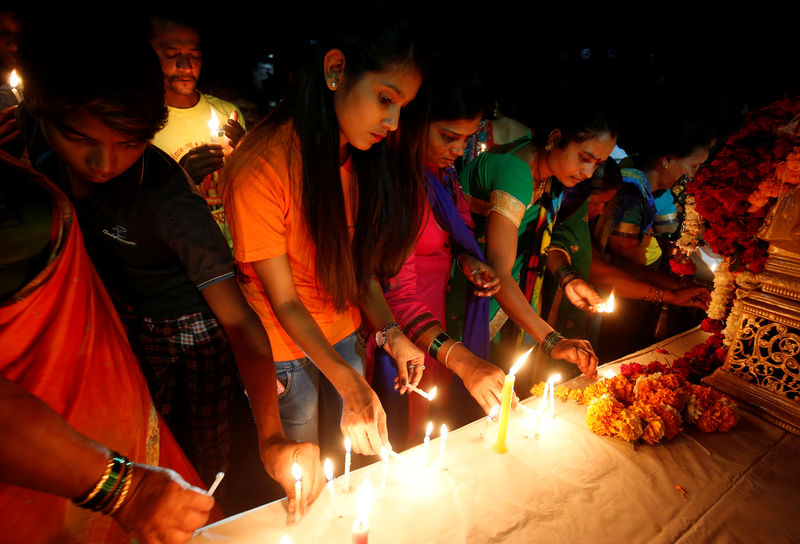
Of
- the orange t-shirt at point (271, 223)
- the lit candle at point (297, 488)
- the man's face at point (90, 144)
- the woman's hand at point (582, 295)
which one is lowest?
the lit candle at point (297, 488)

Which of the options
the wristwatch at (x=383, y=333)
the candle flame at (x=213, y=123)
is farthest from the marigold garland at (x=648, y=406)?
the candle flame at (x=213, y=123)

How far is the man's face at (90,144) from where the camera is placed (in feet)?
3.49

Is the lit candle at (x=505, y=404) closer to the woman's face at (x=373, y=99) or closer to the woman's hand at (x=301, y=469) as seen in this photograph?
the woman's hand at (x=301, y=469)

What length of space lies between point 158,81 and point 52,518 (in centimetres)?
120

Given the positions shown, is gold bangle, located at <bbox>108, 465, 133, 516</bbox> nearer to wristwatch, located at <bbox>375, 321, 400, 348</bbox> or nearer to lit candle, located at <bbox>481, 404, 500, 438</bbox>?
wristwatch, located at <bbox>375, 321, 400, 348</bbox>

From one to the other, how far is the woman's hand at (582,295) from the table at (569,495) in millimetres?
1052

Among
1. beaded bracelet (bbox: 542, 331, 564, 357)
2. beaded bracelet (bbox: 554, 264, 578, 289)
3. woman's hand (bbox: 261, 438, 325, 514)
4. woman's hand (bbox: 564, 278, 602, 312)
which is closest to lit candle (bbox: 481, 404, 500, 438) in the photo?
beaded bracelet (bbox: 542, 331, 564, 357)

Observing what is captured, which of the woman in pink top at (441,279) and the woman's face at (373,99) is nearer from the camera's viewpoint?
the woman's face at (373,99)

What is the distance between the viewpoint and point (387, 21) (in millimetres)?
1370

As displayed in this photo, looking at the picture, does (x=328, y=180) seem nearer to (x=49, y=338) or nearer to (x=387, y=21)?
(x=387, y=21)

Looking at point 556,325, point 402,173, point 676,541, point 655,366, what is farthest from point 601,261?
point 676,541

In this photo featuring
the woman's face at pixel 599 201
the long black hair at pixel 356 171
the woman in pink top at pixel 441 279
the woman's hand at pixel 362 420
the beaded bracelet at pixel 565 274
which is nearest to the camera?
the woman's hand at pixel 362 420

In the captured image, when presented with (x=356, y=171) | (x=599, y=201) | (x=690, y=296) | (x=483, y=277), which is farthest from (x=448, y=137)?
(x=690, y=296)

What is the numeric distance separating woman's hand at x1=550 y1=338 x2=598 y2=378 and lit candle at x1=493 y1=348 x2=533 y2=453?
0.63 meters
